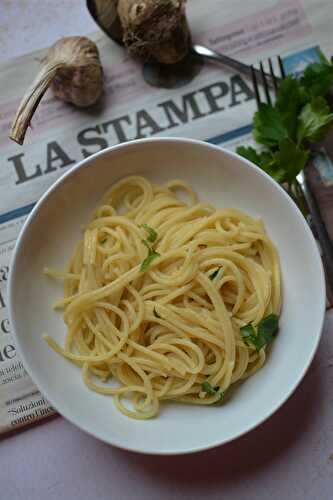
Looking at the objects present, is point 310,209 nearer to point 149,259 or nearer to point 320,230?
point 320,230

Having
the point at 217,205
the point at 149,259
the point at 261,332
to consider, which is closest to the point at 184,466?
the point at 261,332

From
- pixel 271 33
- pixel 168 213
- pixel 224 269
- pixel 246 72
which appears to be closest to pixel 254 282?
pixel 224 269

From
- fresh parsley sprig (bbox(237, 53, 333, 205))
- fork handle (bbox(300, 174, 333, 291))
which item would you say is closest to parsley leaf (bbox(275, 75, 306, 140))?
fresh parsley sprig (bbox(237, 53, 333, 205))

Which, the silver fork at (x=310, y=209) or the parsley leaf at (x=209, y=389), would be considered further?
the silver fork at (x=310, y=209)

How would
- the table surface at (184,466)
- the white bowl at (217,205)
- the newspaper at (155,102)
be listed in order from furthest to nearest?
the newspaper at (155,102) → the table surface at (184,466) → the white bowl at (217,205)

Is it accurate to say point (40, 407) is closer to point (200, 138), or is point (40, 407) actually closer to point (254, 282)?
point (254, 282)

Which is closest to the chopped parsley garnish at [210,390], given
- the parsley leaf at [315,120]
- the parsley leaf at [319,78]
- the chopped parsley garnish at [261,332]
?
the chopped parsley garnish at [261,332]

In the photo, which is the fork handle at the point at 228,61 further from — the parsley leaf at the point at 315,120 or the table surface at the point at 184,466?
the table surface at the point at 184,466
